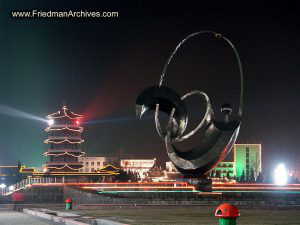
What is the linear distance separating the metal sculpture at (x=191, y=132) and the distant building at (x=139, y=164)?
144 meters

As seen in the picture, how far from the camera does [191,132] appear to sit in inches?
1623

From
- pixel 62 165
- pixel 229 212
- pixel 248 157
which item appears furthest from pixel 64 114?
pixel 229 212

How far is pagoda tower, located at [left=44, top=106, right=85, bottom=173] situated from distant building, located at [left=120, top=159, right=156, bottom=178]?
86.7m

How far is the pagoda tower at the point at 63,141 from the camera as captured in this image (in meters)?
94.6

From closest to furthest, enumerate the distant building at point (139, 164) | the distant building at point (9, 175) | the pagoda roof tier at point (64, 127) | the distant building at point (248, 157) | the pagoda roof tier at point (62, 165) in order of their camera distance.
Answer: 1. the pagoda roof tier at point (62, 165)
2. the pagoda roof tier at point (64, 127)
3. the distant building at point (9, 175)
4. the distant building at point (248, 157)
5. the distant building at point (139, 164)

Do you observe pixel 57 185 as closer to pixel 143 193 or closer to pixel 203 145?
pixel 143 193

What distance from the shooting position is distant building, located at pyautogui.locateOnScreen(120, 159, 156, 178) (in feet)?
624

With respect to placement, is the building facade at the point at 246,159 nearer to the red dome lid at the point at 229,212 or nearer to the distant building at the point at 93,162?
the distant building at the point at 93,162

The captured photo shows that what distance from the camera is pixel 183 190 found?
1742 inches

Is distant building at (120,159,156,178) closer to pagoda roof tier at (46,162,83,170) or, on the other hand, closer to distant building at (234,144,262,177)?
distant building at (234,144,262,177)

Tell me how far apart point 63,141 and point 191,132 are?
5765 centimetres

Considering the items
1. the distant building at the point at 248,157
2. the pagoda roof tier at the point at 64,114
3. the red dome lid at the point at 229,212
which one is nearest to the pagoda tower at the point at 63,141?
the pagoda roof tier at the point at 64,114

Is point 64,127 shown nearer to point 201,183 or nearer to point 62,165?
point 62,165

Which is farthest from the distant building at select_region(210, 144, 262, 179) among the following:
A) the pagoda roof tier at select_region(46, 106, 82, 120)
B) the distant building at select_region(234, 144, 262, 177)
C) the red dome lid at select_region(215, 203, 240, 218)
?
the red dome lid at select_region(215, 203, 240, 218)
